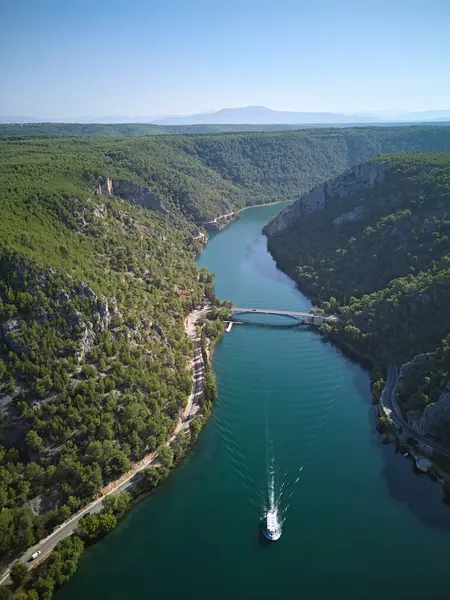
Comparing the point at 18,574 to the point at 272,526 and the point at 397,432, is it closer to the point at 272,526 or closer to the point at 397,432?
the point at 272,526

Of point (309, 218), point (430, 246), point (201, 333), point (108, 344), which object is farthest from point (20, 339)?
point (309, 218)

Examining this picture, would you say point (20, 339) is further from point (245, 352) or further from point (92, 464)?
point (245, 352)

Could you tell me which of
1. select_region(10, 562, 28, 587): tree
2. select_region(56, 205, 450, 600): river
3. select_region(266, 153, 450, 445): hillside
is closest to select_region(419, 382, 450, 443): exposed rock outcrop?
select_region(266, 153, 450, 445): hillside

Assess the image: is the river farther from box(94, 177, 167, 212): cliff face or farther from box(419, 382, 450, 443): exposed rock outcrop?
box(94, 177, 167, 212): cliff face

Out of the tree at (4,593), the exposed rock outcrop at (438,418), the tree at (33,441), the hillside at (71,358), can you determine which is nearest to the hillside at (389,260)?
the exposed rock outcrop at (438,418)

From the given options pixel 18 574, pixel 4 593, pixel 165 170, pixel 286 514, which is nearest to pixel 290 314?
pixel 286 514

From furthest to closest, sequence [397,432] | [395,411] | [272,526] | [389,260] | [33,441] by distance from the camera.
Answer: [389,260]
[395,411]
[397,432]
[33,441]
[272,526]

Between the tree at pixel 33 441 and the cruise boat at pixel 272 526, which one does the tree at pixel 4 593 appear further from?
the cruise boat at pixel 272 526
